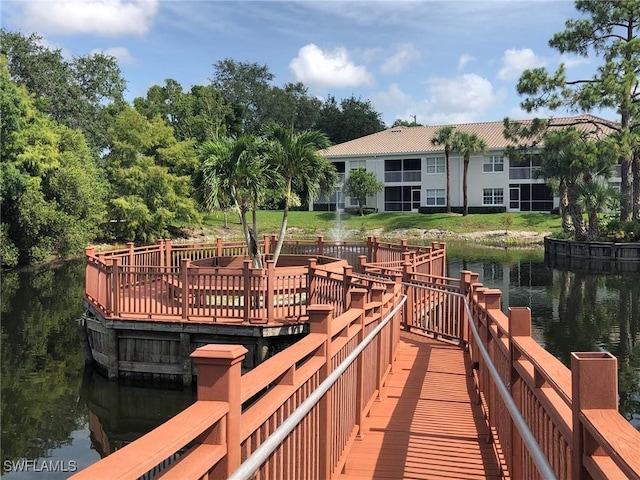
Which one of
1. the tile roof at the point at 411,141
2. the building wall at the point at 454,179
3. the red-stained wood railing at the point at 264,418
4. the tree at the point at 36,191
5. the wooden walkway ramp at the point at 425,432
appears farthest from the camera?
the tile roof at the point at 411,141

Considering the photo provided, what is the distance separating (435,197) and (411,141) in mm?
6237

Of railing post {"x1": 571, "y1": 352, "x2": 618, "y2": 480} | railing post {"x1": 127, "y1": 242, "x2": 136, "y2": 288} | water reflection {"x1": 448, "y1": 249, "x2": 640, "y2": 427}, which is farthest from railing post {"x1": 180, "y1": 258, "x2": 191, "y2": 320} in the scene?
railing post {"x1": 571, "y1": 352, "x2": 618, "y2": 480}

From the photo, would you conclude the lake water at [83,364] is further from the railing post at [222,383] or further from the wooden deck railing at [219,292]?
the railing post at [222,383]

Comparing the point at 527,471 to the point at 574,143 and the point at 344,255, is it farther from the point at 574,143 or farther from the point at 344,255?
the point at 574,143

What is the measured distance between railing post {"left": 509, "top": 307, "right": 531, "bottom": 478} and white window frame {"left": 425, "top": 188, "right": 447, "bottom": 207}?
50148 millimetres

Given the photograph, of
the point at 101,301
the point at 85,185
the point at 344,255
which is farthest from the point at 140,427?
the point at 85,185

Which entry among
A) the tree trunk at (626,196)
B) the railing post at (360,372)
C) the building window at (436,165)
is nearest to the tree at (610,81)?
the tree trunk at (626,196)

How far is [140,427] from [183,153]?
3608 cm

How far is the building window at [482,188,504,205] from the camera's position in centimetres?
5088

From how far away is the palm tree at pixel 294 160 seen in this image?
54.8ft

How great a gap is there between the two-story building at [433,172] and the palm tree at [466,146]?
126 cm

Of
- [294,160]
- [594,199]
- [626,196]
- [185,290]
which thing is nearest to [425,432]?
[185,290]

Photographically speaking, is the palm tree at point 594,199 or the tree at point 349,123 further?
the tree at point 349,123

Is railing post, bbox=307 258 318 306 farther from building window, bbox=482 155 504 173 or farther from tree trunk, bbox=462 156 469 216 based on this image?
building window, bbox=482 155 504 173
